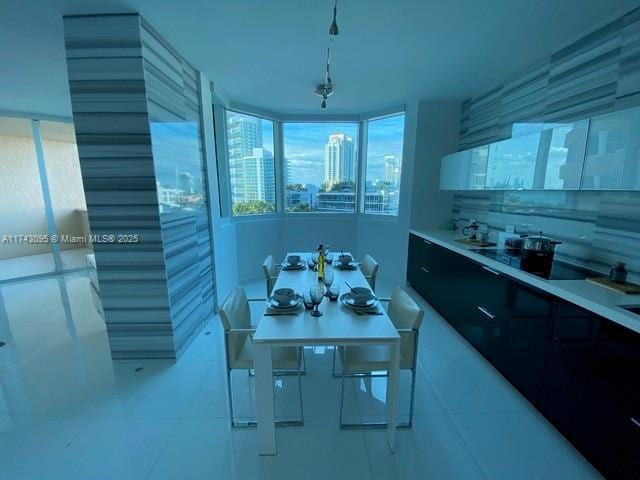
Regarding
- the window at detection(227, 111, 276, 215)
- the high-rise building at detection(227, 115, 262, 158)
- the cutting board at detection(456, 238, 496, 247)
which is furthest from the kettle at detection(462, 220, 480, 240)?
the high-rise building at detection(227, 115, 262, 158)

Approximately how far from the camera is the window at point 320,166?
4.61 metres

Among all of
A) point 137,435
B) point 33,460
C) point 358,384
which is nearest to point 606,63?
point 358,384

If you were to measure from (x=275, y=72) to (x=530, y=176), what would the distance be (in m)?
2.58

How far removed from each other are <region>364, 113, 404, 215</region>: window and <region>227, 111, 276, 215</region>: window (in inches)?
63.7

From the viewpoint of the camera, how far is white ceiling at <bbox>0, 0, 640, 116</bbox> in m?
1.82

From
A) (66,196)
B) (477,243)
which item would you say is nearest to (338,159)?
(477,243)

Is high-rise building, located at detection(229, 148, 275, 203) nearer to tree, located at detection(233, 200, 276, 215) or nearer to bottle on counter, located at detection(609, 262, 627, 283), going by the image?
tree, located at detection(233, 200, 276, 215)

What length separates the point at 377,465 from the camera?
1483 mm

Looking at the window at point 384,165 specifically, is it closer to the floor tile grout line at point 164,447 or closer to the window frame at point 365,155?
the window frame at point 365,155

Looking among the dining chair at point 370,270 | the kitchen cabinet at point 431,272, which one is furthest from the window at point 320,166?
the dining chair at point 370,270

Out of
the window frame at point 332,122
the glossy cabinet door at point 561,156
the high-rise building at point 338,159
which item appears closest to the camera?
the glossy cabinet door at point 561,156

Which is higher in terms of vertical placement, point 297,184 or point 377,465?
point 297,184

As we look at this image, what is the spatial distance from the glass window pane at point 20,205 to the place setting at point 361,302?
6108 mm

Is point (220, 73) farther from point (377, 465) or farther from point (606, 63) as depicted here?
point (377, 465)
